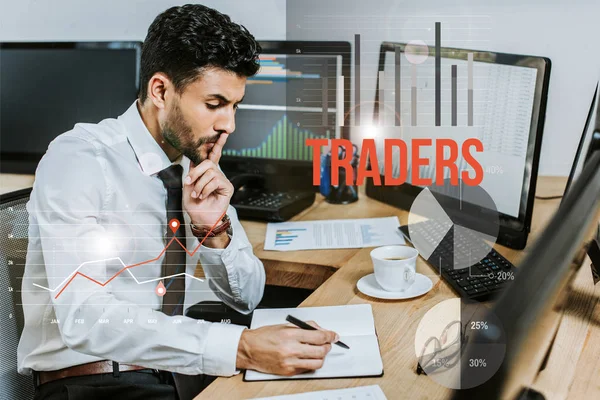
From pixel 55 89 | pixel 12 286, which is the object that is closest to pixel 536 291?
pixel 12 286

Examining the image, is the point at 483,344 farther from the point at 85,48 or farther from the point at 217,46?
the point at 85,48

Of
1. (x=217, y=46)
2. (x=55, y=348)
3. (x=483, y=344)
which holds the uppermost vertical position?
(x=217, y=46)

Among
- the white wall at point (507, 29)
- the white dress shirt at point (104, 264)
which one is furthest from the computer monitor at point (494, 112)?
the white dress shirt at point (104, 264)

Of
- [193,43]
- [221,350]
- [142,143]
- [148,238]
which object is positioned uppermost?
[193,43]

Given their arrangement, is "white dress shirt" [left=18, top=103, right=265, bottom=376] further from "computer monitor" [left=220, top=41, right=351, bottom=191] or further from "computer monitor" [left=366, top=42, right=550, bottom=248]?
"computer monitor" [left=366, top=42, right=550, bottom=248]

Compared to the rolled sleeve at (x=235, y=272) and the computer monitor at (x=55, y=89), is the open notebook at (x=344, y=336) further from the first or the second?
the computer monitor at (x=55, y=89)

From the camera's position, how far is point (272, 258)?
4.21 feet

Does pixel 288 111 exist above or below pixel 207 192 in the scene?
above

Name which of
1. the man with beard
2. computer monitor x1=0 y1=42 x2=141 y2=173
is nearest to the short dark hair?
the man with beard

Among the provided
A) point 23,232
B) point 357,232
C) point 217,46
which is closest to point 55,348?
point 23,232

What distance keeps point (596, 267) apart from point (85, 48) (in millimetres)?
1016
